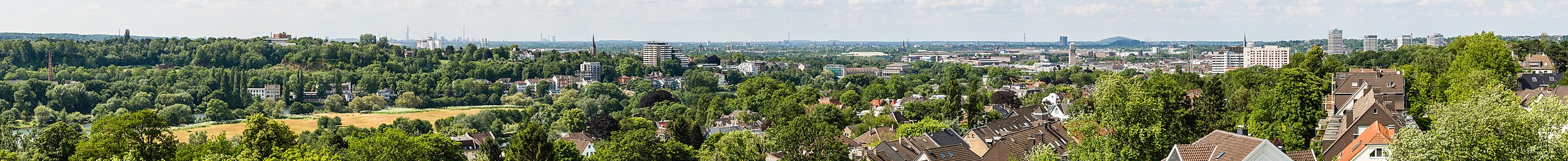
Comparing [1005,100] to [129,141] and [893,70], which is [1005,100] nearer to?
[129,141]

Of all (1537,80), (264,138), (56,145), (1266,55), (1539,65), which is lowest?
(56,145)

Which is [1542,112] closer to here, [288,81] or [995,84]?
[995,84]

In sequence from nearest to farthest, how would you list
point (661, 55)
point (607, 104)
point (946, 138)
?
1. point (946, 138)
2. point (607, 104)
3. point (661, 55)

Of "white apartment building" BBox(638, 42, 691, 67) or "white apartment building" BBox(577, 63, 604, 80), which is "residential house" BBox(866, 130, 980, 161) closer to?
"white apartment building" BBox(577, 63, 604, 80)

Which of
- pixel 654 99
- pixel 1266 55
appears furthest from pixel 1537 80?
pixel 1266 55

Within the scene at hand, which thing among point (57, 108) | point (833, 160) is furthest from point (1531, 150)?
point (57, 108)

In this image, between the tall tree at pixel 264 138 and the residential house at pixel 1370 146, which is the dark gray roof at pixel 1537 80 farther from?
the tall tree at pixel 264 138

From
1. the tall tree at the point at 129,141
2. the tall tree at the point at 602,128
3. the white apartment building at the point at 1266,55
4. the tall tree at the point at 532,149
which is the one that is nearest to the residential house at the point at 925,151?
the tall tree at the point at 532,149
